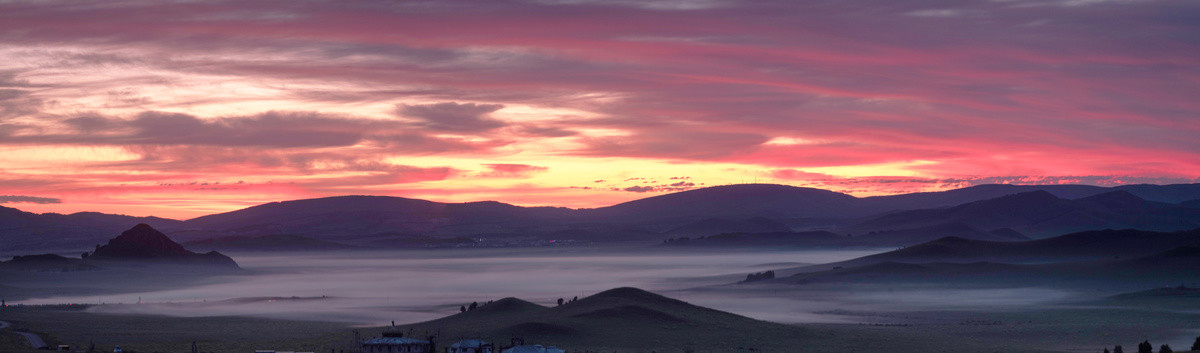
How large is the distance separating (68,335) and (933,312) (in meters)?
99.0

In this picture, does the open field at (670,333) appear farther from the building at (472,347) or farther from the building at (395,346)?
the building at (472,347)

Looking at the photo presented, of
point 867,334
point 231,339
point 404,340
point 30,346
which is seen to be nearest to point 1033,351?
point 867,334

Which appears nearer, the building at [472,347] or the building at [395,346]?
the building at [472,347]

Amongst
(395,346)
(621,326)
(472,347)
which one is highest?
(621,326)

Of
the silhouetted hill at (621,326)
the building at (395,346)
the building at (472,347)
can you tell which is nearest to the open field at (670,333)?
the silhouetted hill at (621,326)

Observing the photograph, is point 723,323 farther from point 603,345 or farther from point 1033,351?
point 1033,351

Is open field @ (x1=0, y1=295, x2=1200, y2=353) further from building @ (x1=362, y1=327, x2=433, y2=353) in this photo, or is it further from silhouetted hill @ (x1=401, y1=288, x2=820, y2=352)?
building @ (x1=362, y1=327, x2=433, y2=353)

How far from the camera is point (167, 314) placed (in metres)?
158

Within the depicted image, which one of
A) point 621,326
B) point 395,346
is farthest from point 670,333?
point 395,346

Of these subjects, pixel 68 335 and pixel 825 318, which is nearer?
pixel 68 335

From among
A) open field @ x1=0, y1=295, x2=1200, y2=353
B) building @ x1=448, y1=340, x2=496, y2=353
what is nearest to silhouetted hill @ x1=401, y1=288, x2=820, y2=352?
open field @ x1=0, y1=295, x2=1200, y2=353

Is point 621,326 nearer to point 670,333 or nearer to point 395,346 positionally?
point 670,333

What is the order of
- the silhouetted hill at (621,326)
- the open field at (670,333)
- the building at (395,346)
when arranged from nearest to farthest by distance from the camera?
the building at (395,346) → the open field at (670,333) → the silhouetted hill at (621,326)

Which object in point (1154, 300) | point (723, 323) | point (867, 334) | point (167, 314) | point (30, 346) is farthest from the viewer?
point (1154, 300)
